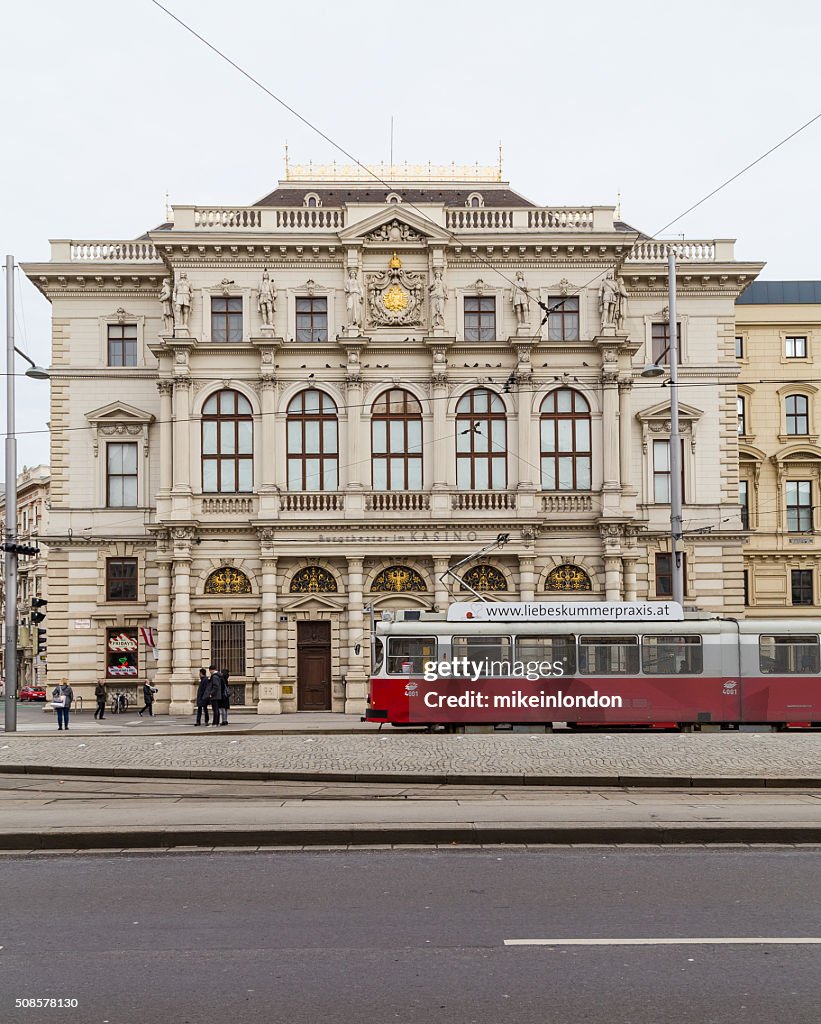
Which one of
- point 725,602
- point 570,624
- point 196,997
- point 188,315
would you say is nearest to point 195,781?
point 196,997

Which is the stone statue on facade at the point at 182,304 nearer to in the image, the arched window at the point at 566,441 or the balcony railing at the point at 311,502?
the balcony railing at the point at 311,502

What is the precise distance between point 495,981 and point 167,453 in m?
36.8

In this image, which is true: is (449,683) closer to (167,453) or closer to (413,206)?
(167,453)

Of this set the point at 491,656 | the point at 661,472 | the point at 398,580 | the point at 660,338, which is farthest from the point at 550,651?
the point at 660,338

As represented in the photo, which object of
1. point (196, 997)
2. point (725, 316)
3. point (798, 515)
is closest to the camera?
point (196, 997)

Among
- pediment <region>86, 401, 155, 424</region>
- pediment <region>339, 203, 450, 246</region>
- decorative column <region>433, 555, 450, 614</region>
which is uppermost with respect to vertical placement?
pediment <region>339, 203, 450, 246</region>

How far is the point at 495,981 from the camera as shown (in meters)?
7.56

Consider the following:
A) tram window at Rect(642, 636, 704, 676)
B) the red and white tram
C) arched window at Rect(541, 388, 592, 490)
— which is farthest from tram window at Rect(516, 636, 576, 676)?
arched window at Rect(541, 388, 592, 490)

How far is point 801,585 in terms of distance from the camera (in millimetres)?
52031

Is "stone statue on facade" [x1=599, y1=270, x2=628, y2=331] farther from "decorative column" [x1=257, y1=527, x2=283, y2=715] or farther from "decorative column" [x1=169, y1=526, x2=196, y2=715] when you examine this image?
"decorative column" [x1=169, y1=526, x2=196, y2=715]

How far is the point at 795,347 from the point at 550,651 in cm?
2851

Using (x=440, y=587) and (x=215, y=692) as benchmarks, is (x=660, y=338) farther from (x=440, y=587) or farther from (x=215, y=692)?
(x=215, y=692)

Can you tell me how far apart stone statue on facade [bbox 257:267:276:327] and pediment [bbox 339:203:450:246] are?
307 centimetres

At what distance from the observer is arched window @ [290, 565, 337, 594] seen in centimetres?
4250
